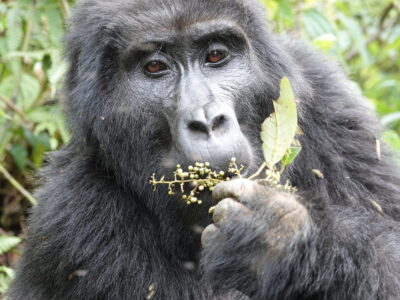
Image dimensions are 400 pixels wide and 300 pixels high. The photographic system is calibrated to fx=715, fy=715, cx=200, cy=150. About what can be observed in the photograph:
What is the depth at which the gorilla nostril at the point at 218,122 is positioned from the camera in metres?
3.27

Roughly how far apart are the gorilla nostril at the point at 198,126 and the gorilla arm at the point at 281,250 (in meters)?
0.33

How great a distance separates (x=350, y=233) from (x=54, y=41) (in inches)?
122

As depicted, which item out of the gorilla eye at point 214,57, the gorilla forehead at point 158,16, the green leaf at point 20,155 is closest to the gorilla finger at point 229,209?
the gorilla eye at point 214,57

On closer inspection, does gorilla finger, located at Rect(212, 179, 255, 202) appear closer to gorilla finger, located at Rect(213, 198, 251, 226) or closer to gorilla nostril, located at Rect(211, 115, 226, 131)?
gorilla finger, located at Rect(213, 198, 251, 226)

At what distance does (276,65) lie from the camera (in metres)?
4.04

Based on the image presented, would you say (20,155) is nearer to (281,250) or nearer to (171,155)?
(171,155)

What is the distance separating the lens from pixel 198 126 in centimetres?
330

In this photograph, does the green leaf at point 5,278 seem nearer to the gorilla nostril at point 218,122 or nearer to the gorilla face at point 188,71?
the gorilla face at point 188,71

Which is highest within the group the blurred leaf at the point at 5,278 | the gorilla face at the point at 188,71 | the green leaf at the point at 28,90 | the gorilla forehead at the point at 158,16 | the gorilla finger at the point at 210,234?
the gorilla forehead at the point at 158,16

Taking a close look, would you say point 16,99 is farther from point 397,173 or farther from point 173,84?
point 397,173

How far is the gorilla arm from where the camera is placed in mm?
3012

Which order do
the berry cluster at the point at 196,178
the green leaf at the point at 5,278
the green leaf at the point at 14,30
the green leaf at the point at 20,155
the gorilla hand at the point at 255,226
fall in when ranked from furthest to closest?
1. the green leaf at the point at 20,155
2. the green leaf at the point at 14,30
3. the green leaf at the point at 5,278
4. the berry cluster at the point at 196,178
5. the gorilla hand at the point at 255,226

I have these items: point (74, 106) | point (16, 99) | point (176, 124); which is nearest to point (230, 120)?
point (176, 124)

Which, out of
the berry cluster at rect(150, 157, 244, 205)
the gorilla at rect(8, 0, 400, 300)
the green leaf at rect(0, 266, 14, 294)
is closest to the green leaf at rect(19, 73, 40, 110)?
the green leaf at rect(0, 266, 14, 294)
